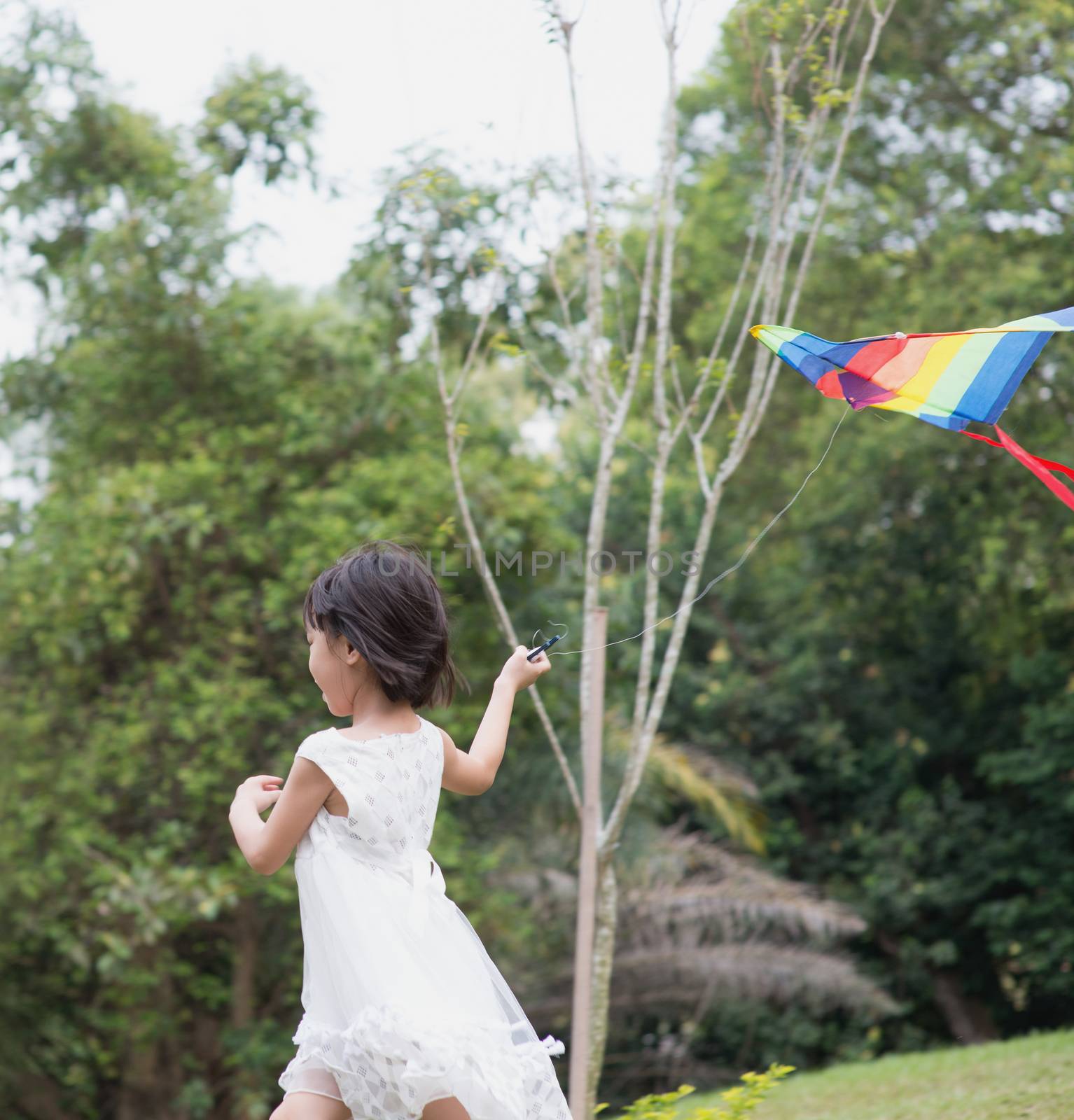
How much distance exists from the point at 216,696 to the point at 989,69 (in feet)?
22.9

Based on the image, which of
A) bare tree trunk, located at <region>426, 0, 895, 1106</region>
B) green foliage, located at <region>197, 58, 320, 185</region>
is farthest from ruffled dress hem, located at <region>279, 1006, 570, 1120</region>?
green foliage, located at <region>197, 58, 320, 185</region>

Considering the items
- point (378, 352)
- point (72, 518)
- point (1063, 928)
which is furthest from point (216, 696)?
point (1063, 928)

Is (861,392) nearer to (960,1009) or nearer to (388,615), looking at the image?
(388,615)

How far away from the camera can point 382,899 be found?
1.85m

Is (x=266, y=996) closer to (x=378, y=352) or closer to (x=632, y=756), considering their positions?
(x=378, y=352)

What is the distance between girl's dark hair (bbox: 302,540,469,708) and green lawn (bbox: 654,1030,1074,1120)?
254 centimetres

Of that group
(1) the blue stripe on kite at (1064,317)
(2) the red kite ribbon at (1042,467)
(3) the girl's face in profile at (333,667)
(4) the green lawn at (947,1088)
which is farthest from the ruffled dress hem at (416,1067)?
(4) the green lawn at (947,1088)

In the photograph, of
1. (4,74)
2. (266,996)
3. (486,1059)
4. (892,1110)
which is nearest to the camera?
(486,1059)

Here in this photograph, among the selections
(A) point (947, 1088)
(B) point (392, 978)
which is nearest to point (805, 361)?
(B) point (392, 978)

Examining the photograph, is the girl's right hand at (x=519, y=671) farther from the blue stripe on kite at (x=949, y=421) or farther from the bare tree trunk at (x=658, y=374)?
the bare tree trunk at (x=658, y=374)

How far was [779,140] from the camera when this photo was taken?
357cm

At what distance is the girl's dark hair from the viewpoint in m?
1.91

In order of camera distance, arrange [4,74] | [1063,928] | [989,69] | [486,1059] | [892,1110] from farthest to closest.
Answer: [1063,928] < [989,69] < [4,74] < [892,1110] < [486,1059]

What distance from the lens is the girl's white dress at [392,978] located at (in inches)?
69.7
